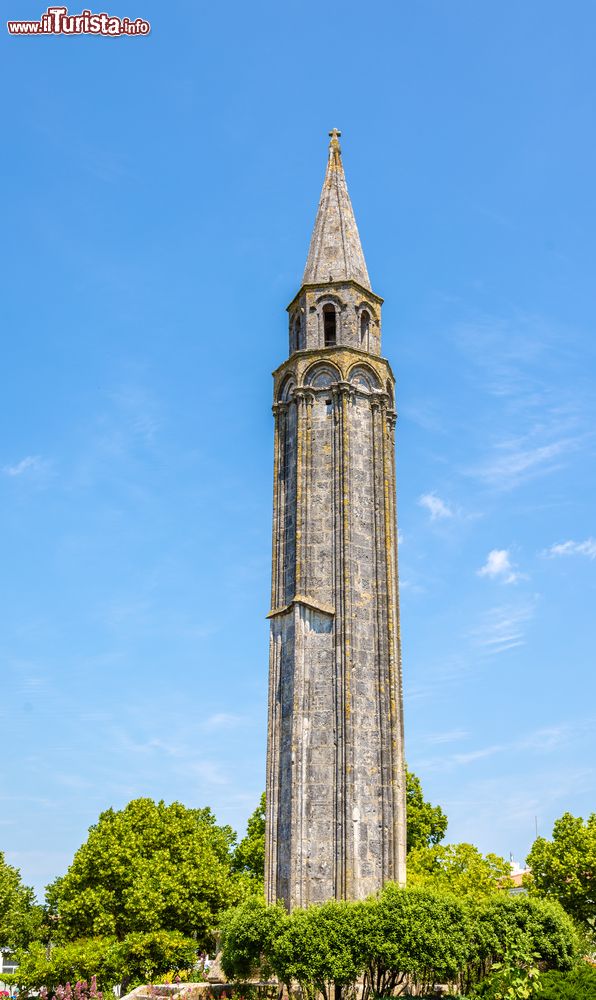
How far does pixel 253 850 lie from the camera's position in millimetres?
48031

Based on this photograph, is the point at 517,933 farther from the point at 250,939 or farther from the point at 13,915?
the point at 13,915

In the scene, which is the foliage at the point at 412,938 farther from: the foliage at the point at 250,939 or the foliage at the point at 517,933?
the foliage at the point at 250,939

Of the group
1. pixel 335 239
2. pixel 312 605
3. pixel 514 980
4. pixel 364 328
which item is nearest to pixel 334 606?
pixel 312 605

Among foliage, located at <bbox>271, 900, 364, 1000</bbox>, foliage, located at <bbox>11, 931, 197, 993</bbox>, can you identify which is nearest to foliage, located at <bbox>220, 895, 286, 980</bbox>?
foliage, located at <bbox>271, 900, 364, 1000</bbox>

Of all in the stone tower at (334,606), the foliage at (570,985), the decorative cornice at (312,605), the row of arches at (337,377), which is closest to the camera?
the foliage at (570,985)

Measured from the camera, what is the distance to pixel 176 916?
Answer: 36406mm

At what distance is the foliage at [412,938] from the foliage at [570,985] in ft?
6.44

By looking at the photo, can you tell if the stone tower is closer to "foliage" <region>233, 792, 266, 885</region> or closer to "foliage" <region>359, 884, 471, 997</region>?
"foliage" <region>359, 884, 471, 997</region>

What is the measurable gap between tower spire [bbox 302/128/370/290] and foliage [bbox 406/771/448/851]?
1037 inches

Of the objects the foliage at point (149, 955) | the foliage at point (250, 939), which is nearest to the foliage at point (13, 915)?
the foliage at point (149, 955)

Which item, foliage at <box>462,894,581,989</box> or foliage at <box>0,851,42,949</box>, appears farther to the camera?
foliage at <box>0,851,42,949</box>

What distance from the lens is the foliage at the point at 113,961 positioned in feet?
111

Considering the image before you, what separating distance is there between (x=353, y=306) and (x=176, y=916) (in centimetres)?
2458

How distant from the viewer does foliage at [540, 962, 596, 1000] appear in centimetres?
2089
